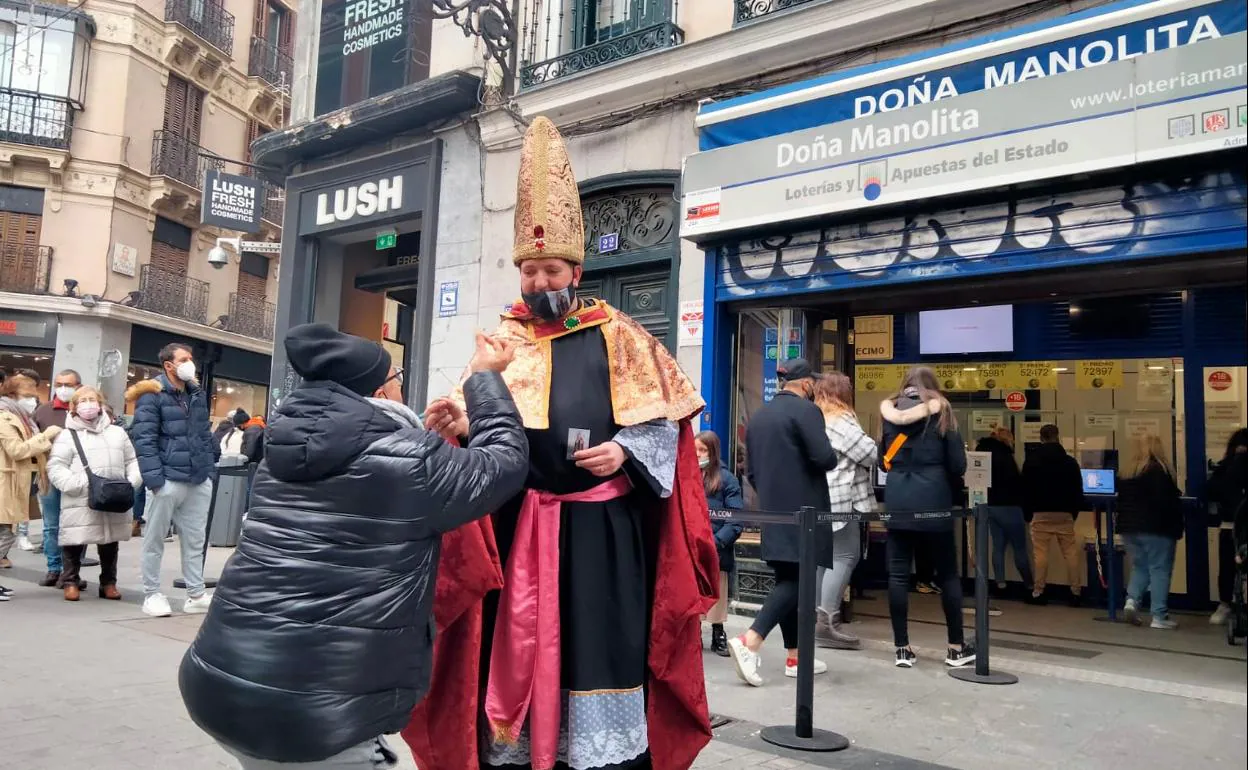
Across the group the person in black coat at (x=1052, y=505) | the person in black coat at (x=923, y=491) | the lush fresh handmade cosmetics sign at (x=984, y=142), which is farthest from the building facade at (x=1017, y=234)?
the person in black coat at (x=923, y=491)

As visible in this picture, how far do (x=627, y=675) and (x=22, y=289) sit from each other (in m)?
24.0

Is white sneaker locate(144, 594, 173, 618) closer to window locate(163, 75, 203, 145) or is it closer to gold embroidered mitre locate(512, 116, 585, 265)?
gold embroidered mitre locate(512, 116, 585, 265)

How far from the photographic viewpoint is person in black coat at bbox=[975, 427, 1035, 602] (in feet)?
26.6

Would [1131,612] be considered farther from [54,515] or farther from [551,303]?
[54,515]

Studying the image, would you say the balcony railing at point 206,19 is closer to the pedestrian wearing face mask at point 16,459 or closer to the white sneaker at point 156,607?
the pedestrian wearing face mask at point 16,459

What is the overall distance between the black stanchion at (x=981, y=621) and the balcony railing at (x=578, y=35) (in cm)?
571

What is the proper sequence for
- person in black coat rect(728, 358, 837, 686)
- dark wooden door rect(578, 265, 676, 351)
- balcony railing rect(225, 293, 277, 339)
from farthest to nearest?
balcony railing rect(225, 293, 277, 339) → dark wooden door rect(578, 265, 676, 351) → person in black coat rect(728, 358, 837, 686)

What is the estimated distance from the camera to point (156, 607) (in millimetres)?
6688

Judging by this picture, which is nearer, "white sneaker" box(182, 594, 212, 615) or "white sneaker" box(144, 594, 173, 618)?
"white sneaker" box(144, 594, 173, 618)

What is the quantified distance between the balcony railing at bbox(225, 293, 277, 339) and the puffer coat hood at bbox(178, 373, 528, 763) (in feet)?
86.7

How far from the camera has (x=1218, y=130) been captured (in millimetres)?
5039

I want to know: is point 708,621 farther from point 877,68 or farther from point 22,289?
A: point 22,289

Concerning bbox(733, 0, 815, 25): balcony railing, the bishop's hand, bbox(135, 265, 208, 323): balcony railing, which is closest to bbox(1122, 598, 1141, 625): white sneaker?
bbox(733, 0, 815, 25): balcony railing

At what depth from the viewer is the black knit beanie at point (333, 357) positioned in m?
2.21
